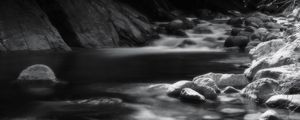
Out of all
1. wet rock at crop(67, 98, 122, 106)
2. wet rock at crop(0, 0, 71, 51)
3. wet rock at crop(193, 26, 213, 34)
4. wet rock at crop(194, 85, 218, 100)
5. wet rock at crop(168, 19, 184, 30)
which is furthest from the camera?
wet rock at crop(193, 26, 213, 34)

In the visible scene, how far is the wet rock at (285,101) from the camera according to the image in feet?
29.4

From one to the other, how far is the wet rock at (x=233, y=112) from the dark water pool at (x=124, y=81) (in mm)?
85

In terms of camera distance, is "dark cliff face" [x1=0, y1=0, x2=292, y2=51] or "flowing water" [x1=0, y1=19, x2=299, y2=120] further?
"dark cliff face" [x1=0, y1=0, x2=292, y2=51]

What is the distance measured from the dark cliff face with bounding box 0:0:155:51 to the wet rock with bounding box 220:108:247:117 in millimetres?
12152

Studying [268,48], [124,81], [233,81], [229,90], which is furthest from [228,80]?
[268,48]

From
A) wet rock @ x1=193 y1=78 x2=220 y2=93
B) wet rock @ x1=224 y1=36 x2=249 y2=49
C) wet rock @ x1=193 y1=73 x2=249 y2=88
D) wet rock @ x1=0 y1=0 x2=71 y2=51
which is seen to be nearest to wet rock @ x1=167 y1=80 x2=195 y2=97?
wet rock @ x1=193 y1=78 x2=220 y2=93

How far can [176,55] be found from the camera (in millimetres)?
20266

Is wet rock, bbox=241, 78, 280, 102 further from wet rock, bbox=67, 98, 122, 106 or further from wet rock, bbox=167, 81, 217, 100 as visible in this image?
wet rock, bbox=67, 98, 122, 106

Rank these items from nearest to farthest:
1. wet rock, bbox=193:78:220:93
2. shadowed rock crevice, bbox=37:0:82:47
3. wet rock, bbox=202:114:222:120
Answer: wet rock, bbox=202:114:222:120 → wet rock, bbox=193:78:220:93 → shadowed rock crevice, bbox=37:0:82:47

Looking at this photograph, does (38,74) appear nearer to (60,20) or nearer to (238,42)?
(60,20)

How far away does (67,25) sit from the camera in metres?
22.6

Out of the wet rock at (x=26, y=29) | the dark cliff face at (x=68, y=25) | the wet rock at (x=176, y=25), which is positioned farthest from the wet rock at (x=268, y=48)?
the wet rock at (x=176, y=25)

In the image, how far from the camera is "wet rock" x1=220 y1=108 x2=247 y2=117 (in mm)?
9023

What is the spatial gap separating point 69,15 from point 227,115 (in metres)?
15.6
